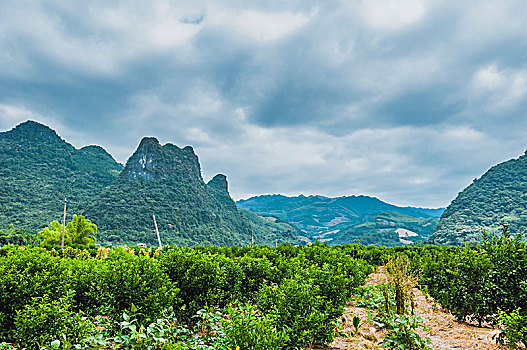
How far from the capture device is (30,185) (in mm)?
74562

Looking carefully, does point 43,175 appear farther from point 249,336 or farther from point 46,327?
point 249,336

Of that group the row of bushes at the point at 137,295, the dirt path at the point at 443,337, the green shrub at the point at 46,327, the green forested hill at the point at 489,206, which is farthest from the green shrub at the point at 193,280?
the green forested hill at the point at 489,206

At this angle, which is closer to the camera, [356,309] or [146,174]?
[356,309]

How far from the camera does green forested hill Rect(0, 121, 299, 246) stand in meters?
64.5

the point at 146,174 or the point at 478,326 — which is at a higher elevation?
the point at 146,174

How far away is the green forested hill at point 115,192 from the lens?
6450cm

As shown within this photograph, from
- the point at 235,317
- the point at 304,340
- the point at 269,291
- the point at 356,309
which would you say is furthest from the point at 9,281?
the point at 356,309

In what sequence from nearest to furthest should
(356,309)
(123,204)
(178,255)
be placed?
(178,255)
(356,309)
(123,204)

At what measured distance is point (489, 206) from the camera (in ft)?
258

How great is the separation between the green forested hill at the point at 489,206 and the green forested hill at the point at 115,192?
181 ft

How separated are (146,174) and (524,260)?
94.7 metres

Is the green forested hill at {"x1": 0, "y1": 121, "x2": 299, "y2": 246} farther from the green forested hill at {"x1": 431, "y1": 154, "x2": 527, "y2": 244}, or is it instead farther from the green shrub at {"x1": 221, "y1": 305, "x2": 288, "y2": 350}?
the green shrub at {"x1": 221, "y1": 305, "x2": 288, "y2": 350}

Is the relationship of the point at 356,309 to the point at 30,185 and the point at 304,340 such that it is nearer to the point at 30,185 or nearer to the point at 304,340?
the point at 304,340

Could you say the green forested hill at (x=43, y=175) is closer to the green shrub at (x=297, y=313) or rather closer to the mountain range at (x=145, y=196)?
the mountain range at (x=145, y=196)
